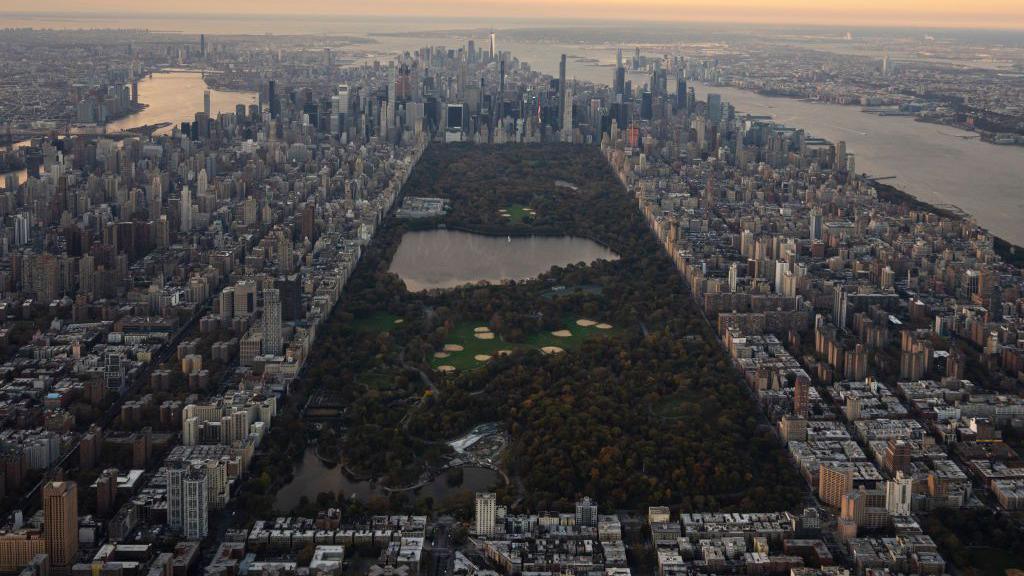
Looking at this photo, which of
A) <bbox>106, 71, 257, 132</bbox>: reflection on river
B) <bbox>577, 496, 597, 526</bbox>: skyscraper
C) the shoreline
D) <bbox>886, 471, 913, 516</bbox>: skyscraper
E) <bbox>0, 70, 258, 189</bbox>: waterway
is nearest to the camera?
<bbox>577, 496, 597, 526</bbox>: skyscraper

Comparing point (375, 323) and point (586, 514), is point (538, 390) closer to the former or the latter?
point (586, 514)

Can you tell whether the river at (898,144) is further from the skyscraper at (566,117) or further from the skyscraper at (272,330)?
the skyscraper at (272,330)

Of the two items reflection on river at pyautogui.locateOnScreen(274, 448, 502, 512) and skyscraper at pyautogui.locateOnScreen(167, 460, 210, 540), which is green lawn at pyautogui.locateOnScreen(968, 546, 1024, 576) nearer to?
reflection on river at pyautogui.locateOnScreen(274, 448, 502, 512)

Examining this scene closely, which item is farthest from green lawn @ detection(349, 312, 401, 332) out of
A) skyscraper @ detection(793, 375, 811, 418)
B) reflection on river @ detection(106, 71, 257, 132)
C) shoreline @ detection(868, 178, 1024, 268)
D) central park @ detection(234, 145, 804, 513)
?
reflection on river @ detection(106, 71, 257, 132)

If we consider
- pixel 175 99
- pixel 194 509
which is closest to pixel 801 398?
pixel 194 509

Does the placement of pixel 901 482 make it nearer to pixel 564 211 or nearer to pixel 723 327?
pixel 723 327

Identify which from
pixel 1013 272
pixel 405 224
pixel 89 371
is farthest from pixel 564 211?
pixel 89 371
